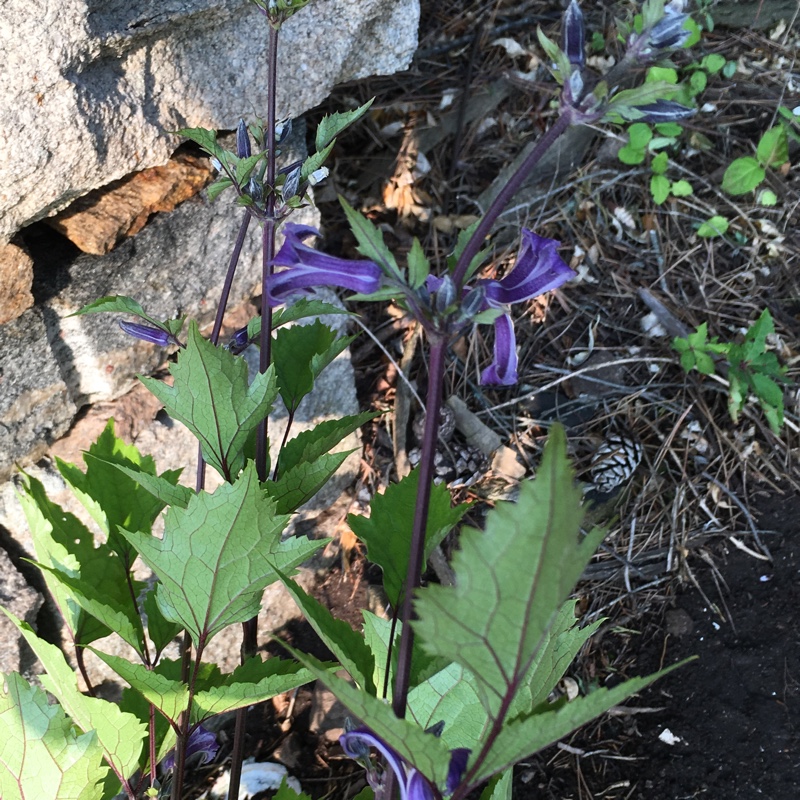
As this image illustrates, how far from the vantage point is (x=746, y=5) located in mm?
2805

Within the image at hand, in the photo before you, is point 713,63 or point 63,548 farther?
point 713,63

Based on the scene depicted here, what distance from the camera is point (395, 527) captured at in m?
1.09

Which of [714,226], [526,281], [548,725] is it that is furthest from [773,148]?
[548,725]

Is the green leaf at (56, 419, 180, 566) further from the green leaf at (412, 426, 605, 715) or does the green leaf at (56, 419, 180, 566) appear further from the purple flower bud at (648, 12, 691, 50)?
the purple flower bud at (648, 12, 691, 50)

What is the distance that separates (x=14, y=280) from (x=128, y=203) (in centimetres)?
32

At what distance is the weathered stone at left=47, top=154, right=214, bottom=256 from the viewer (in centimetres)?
168

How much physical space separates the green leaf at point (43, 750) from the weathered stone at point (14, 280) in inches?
30.7

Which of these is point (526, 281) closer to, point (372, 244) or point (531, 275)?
point (531, 275)

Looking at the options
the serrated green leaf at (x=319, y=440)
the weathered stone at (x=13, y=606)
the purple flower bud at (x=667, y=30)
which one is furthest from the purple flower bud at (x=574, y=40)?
the weathered stone at (x=13, y=606)

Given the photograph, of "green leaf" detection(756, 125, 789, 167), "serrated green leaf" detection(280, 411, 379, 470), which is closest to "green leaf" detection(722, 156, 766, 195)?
"green leaf" detection(756, 125, 789, 167)

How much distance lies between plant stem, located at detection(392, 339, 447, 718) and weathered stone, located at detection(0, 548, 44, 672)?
4.26 ft

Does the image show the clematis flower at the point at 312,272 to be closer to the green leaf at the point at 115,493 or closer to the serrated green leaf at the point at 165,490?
the serrated green leaf at the point at 165,490

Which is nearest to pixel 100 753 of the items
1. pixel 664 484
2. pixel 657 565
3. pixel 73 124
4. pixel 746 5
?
pixel 73 124

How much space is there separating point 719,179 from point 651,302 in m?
0.54
